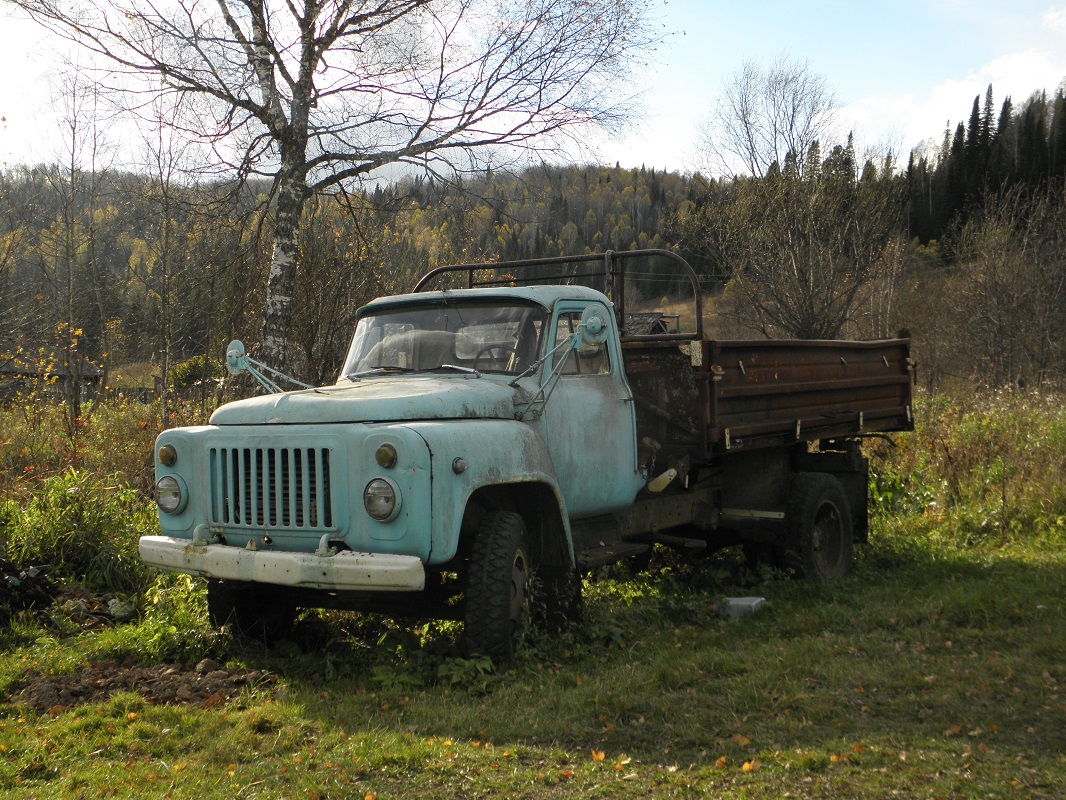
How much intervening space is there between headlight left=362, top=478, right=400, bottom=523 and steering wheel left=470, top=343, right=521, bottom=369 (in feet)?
4.84

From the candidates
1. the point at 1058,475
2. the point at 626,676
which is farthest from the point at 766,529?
the point at 1058,475

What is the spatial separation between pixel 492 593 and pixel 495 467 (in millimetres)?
635

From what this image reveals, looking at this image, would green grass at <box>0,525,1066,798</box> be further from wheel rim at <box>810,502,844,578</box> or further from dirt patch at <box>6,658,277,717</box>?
wheel rim at <box>810,502,844,578</box>

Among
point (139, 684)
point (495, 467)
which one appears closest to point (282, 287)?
point (139, 684)

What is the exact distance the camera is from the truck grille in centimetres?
468

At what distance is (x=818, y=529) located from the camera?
8.02 meters

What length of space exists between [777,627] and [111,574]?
480 cm

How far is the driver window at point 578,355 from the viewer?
5.98 metres

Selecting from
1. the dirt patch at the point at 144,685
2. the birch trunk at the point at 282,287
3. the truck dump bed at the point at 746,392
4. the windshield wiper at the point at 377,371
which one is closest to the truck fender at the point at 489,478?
the windshield wiper at the point at 377,371

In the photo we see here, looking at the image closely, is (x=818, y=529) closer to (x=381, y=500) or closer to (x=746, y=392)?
(x=746, y=392)

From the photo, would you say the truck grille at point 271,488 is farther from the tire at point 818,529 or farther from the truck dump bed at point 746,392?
the tire at point 818,529

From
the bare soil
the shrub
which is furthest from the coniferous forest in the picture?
the bare soil

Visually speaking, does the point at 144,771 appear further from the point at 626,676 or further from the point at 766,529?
the point at 766,529

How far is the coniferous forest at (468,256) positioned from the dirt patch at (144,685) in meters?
6.95
